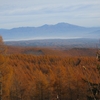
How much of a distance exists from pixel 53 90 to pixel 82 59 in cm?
5254

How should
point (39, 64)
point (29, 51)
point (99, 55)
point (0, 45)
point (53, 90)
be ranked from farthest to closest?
1. point (29, 51)
2. point (39, 64)
3. point (53, 90)
4. point (0, 45)
5. point (99, 55)

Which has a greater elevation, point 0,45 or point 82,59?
Answer: point 0,45

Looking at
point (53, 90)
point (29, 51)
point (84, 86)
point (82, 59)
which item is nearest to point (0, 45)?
point (53, 90)

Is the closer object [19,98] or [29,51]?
[19,98]

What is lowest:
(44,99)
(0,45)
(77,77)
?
(44,99)

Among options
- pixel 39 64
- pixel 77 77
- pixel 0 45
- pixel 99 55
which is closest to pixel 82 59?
pixel 39 64

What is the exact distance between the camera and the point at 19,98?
3538 cm

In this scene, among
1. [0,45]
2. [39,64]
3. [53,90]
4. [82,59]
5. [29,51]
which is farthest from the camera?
[29,51]

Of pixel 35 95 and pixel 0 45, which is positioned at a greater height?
pixel 0 45

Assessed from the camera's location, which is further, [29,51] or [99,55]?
[29,51]

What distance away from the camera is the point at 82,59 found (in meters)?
85.6

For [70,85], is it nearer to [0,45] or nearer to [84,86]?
[84,86]

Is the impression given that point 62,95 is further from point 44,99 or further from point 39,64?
point 39,64

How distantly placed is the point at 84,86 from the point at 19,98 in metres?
9.18
